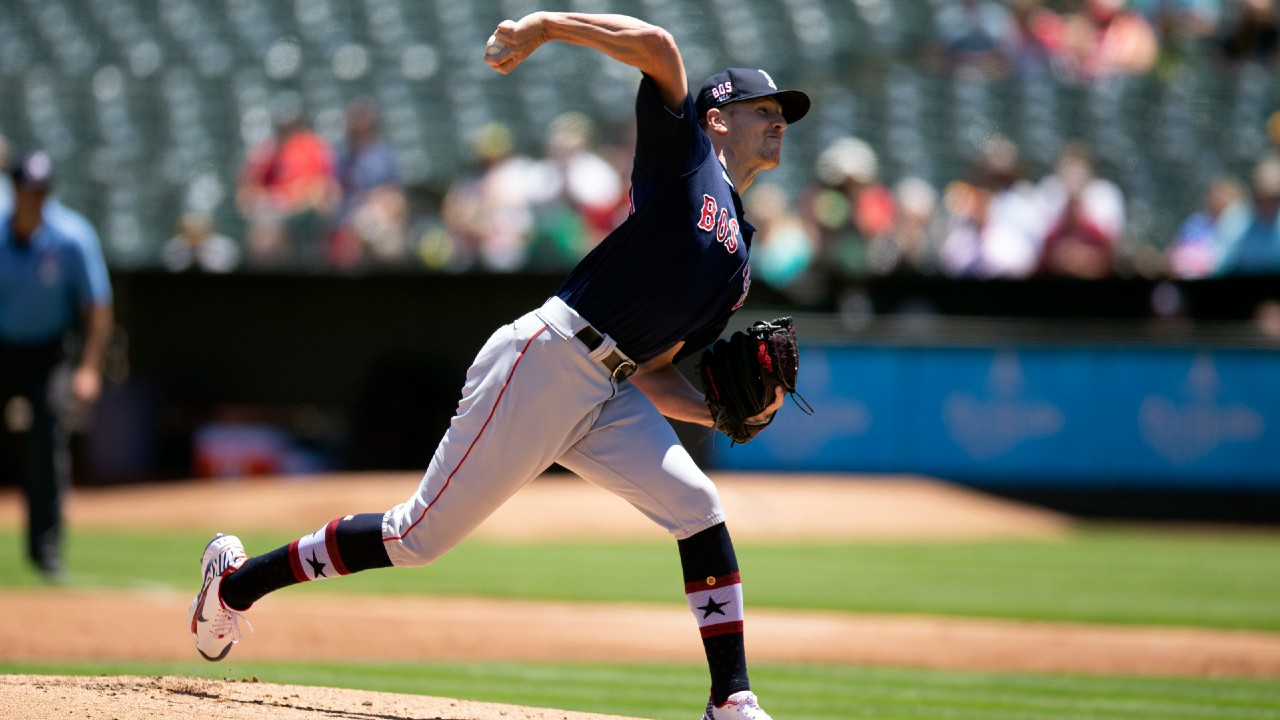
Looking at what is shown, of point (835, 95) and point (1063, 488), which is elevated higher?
point (835, 95)

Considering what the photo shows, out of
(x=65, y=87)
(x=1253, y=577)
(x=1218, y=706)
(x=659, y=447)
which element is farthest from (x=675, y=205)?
(x=65, y=87)

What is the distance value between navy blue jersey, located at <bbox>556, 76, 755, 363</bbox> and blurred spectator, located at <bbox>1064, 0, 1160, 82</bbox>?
42.0 feet

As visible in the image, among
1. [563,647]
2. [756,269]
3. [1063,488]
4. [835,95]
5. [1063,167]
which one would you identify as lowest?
[563,647]

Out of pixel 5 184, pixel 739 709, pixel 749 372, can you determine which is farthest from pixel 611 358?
pixel 5 184

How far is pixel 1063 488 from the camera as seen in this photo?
12.6 meters

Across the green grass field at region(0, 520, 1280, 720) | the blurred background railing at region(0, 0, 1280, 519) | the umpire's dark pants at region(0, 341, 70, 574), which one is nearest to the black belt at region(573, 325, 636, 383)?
the green grass field at region(0, 520, 1280, 720)

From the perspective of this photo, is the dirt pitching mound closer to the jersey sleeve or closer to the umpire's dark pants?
the jersey sleeve

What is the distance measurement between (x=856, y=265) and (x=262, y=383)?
18.8 feet

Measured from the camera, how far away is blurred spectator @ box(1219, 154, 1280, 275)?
12.6 metres

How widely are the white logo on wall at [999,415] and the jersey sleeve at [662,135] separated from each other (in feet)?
28.7

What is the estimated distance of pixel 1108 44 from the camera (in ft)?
53.8

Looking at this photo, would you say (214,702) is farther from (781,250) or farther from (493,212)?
(493,212)

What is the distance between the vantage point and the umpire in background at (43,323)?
8.34 m

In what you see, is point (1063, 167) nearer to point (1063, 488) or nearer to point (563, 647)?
point (1063, 488)
